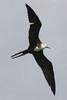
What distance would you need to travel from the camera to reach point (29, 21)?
204 ft

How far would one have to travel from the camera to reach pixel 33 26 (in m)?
62.5

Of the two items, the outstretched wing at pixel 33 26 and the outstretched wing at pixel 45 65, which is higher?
the outstretched wing at pixel 33 26

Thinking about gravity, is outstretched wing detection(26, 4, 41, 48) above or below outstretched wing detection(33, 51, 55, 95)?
above

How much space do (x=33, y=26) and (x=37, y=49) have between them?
201 cm

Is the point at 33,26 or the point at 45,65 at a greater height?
the point at 33,26

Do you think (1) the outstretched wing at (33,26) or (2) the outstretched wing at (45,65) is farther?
(2) the outstretched wing at (45,65)

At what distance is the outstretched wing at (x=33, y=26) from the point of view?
62.0 m

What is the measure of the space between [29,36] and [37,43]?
1.27 metres

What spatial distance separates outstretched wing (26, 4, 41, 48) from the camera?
2441 inches

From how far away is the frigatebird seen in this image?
6222 centimetres

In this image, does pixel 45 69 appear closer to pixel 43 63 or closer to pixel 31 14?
pixel 43 63

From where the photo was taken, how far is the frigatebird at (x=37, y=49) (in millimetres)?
62219

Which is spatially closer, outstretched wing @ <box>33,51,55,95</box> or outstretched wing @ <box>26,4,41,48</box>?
A: outstretched wing @ <box>26,4,41,48</box>

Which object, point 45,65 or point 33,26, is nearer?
point 33,26
